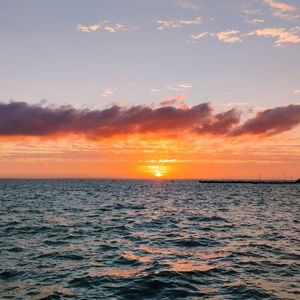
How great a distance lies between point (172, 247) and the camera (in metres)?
29.0

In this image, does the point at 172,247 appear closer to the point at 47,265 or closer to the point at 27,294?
the point at 47,265

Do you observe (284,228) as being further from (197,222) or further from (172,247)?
(172,247)

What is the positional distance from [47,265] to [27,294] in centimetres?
572

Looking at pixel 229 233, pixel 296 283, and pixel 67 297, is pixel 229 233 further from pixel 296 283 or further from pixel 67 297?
pixel 67 297

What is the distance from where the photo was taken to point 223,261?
2425 cm

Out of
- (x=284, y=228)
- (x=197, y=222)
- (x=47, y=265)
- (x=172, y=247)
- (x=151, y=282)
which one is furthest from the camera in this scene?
(x=197, y=222)

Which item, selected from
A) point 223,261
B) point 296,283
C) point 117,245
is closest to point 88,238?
point 117,245

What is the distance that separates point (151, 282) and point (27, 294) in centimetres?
614

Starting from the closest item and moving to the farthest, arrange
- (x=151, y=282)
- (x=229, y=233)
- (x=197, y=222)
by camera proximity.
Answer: (x=151, y=282) → (x=229, y=233) → (x=197, y=222)

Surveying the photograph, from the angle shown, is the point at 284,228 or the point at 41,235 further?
the point at 284,228

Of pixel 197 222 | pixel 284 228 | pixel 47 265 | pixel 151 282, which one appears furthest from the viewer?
pixel 197 222

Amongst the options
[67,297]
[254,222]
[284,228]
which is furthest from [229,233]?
[67,297]

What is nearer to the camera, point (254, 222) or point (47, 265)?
point (47, 265)

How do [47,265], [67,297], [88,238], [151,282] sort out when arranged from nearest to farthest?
[67,297] → [151,282] → [47,265] → [88,238]
